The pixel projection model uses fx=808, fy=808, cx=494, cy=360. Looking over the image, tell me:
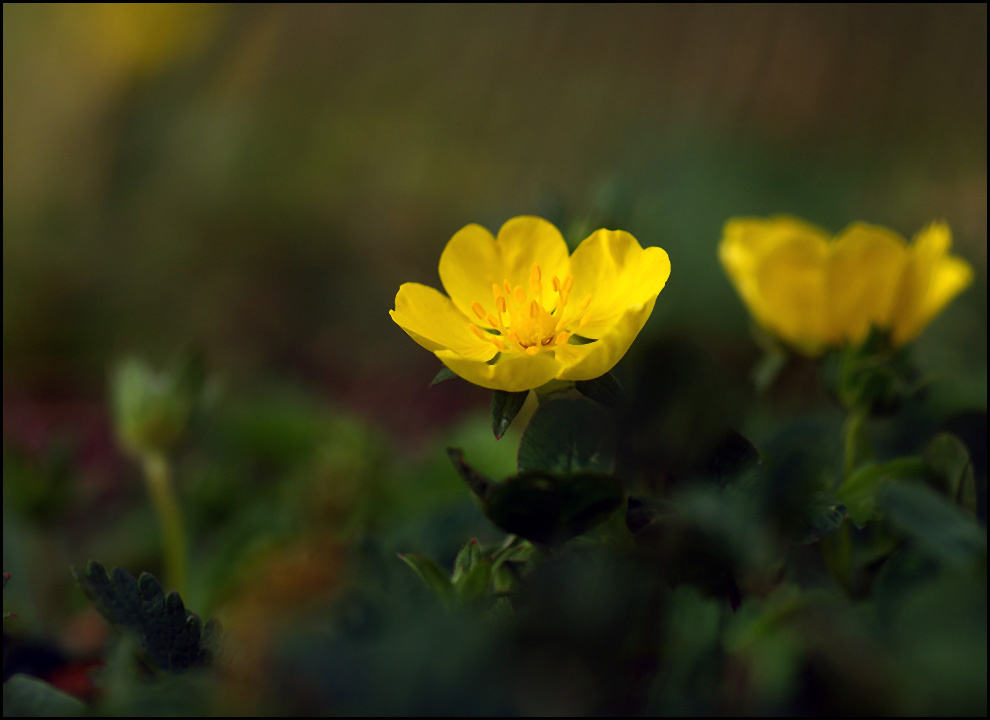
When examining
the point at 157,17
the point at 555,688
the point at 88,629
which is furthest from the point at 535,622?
the point at 157,17

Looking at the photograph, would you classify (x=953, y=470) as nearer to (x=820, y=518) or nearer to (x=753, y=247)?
(x=820, y=518)

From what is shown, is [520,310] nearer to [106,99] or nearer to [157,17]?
[106,99]

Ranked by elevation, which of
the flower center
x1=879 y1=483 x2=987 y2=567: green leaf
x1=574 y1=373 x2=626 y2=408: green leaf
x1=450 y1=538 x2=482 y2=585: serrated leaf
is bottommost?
x1=450 y1=538 x2=482 y2=585: serrated leaf

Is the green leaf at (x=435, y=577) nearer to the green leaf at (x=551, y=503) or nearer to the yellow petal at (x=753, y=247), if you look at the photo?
the green leaf at (x=551, y=503)

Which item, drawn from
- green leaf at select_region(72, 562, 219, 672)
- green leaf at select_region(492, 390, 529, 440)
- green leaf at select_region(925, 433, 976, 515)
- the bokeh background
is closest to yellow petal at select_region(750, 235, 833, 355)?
green leaf at select_region(925, 433, 976, 515)

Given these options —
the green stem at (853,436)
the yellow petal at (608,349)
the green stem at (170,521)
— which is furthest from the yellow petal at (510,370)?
the green stem at (170,521)

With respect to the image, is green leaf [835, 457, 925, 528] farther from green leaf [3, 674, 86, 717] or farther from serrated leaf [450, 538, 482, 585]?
green leaf [3, 674, 86, 717]
